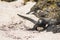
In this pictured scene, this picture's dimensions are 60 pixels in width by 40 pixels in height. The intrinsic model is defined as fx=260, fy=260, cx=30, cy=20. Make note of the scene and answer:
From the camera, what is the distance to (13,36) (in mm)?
Answer: 6535

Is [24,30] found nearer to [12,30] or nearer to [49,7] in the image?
[12,30]

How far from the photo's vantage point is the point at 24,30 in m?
7.42

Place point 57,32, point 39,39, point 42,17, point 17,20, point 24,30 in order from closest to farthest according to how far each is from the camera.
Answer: point 39,39 < point 57,32 < point 24,30 < point 42,17 < point 17,20

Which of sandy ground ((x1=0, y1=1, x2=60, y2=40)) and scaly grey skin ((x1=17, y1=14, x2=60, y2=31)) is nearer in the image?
sandy ground ((x1=0, y1=1, x2=60, y2=40))

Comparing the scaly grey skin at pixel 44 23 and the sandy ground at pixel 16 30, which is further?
the scaly grey skin at pixel 44 23

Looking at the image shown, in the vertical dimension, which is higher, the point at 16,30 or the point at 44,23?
the point at 44,23

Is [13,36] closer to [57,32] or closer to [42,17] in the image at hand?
[57,32]

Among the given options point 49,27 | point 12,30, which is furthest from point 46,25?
point 12,30

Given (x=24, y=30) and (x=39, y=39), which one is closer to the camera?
(x=39, y=39)

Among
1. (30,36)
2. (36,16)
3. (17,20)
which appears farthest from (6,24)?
(30,36)

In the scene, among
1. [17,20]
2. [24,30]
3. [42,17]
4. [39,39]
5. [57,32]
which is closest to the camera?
[39,39]

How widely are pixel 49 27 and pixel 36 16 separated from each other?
146 cm

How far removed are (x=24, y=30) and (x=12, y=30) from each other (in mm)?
347

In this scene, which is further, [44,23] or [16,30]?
[44,23]
